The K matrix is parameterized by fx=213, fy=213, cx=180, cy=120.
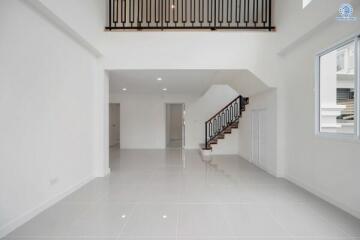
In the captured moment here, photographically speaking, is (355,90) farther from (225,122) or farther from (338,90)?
(225,122)

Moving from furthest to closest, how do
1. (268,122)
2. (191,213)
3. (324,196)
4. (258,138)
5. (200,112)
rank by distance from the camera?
(200,112), (258,138), (268,122), (324,196), (191,213)

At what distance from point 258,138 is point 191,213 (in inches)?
162

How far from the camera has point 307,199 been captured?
3715 millimetres

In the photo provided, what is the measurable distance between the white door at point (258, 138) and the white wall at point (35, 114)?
4.75 m

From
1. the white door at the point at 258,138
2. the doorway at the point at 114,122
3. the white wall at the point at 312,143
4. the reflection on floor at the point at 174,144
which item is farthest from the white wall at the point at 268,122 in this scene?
the doorway at the point at 114,122

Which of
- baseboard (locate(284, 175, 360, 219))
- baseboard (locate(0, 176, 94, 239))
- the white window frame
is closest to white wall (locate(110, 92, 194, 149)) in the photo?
baseboard (locate(0, 176, 94, 239))

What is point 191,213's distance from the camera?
10.4ft

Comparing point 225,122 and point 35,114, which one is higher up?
point 35,114

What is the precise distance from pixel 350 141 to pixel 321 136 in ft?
2.32

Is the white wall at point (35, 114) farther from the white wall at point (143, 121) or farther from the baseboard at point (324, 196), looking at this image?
the white wall at point (143, 121)

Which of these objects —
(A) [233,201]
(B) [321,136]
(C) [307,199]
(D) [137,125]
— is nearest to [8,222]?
(A) [233,201]

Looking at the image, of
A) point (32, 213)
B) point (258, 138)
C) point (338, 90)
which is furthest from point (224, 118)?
point (32, 213)

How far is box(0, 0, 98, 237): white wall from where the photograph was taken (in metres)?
2.61

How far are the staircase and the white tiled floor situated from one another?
3758 mm
